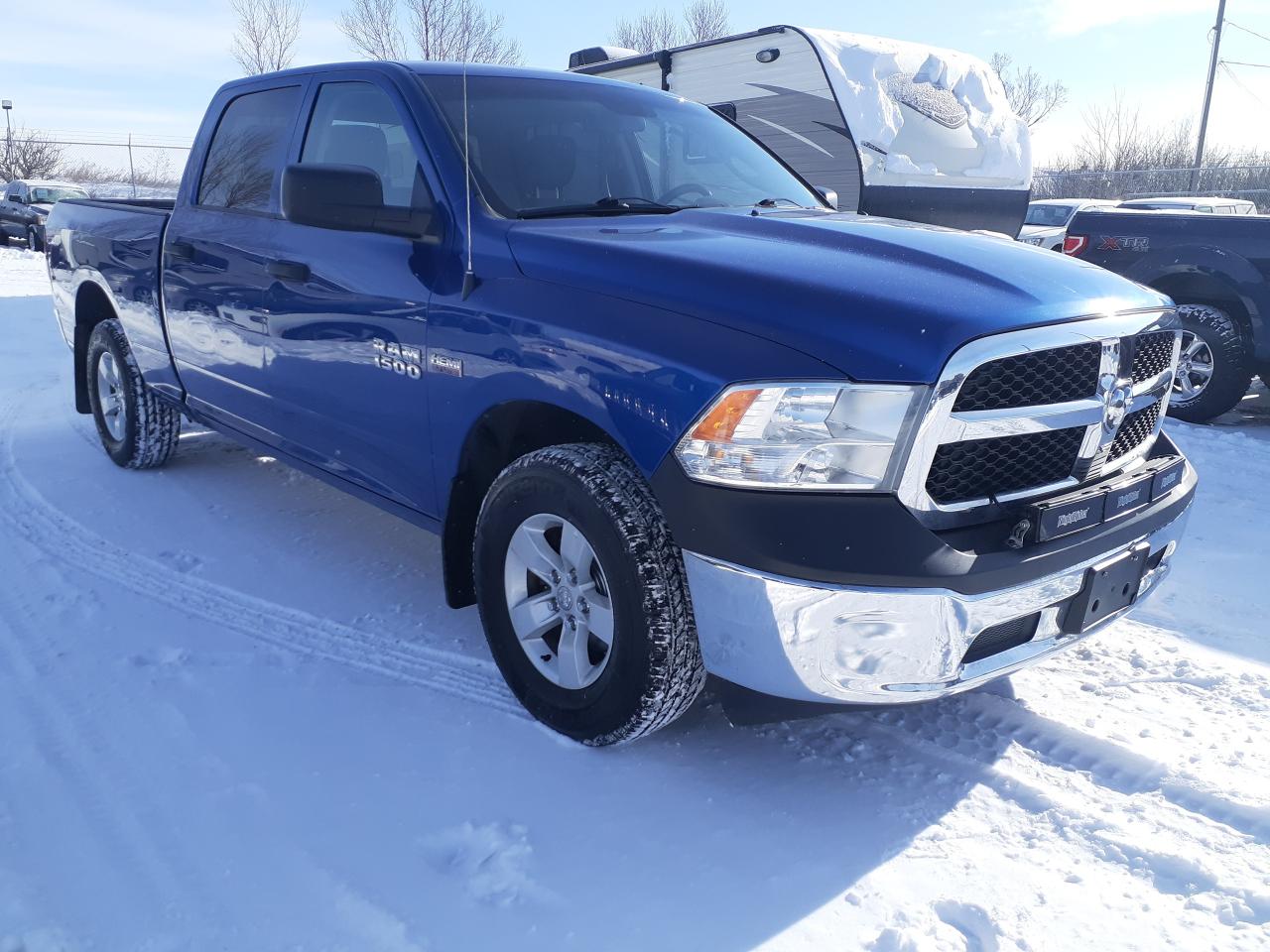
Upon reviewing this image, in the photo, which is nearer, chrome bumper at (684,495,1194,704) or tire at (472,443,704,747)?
chrome bumper at (684,495,1194,704)

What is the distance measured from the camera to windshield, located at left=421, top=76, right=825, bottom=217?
3141mm

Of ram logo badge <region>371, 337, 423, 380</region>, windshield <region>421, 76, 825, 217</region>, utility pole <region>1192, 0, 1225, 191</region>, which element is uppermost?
utility pole <region>1192, 0, 1225, 191</region>

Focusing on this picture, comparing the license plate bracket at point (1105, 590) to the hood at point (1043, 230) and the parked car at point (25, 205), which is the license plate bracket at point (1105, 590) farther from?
the parked car at point (25, 205)

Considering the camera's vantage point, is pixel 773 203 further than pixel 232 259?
No

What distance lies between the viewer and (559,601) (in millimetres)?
2668

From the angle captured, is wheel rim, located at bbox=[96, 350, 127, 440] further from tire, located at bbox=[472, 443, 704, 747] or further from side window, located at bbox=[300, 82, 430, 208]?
tire, located at bbox=[472, 443, 704, 747]

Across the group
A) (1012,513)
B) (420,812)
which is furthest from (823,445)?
(420,812)

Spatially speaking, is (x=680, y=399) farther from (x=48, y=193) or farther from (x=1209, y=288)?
(x=48, y=193)

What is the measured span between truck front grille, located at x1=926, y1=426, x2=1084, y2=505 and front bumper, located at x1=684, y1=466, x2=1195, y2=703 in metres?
0.22

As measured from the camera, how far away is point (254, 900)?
2115 millimetres

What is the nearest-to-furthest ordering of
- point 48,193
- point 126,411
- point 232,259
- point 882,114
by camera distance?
1. point 232,259
2. point 126,411
3. point 882,114
4. point 48,193

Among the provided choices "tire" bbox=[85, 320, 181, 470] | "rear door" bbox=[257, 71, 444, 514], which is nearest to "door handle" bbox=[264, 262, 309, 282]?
"rear door" bbox=[257, 71, 444, 514]

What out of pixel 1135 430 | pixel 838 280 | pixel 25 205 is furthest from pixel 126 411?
pixel 25 205

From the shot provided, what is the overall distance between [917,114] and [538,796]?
7604 millimetres
